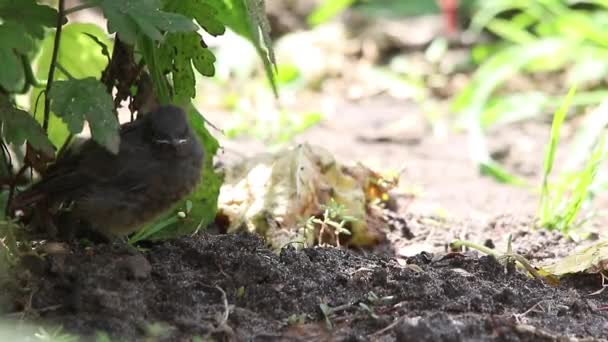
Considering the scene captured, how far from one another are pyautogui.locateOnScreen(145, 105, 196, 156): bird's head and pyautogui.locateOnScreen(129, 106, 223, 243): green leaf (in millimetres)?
251

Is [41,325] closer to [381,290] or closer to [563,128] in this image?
[381,290]

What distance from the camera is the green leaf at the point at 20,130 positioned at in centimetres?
312

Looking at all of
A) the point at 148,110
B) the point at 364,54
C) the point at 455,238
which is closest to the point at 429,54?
the point at 364,54

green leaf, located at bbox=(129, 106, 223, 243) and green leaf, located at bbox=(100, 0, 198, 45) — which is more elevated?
green leaf, located at bbox=(100, 0, 198, 45)

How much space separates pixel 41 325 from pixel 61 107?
0.61 metres

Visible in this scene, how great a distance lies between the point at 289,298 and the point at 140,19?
936 millimetres

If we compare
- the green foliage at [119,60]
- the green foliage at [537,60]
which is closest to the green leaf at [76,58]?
the green foliage at [119,60]

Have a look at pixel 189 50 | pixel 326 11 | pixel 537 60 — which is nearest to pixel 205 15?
pixel 189 50

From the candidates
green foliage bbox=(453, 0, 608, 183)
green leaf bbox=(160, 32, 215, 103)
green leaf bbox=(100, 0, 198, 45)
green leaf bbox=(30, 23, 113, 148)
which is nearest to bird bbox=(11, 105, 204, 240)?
green leaf bbox=(160, 32, 215, 103)

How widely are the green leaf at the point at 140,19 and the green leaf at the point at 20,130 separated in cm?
39

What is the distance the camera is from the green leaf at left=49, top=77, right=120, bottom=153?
296cm

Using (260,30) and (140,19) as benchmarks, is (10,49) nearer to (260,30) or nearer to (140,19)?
(140,19)

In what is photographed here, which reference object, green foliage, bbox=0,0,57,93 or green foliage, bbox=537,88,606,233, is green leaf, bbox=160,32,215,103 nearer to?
green foliage, bbox=0,0,57,93

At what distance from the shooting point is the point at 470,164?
21.2 feet
